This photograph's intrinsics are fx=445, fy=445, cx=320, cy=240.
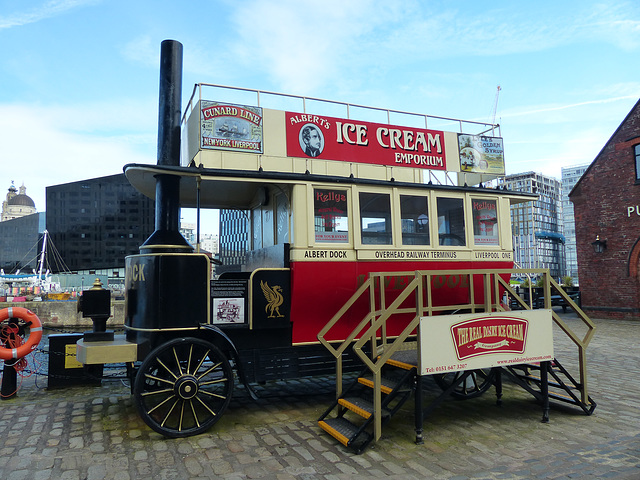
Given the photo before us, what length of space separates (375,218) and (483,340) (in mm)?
2247

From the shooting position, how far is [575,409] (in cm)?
614

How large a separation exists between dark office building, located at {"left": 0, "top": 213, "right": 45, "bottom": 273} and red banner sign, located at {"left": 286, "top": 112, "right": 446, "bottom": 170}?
87379 mm

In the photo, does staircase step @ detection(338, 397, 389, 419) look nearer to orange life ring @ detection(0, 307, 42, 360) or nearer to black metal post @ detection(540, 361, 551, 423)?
black metal post @ detection(540, 361, 551, 423)

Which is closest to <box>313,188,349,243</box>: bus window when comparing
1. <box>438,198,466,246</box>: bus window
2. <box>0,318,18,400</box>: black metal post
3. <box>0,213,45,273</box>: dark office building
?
<box>438,198,466,246</box>: bus window

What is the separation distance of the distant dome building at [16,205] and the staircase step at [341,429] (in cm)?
15136

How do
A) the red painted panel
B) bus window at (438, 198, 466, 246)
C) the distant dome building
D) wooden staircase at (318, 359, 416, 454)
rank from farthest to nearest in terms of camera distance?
the distant dome building < bus window at (438, 198, 466, 246) < the red painted panel < wooden staircase at (318, 359, 416, 454)

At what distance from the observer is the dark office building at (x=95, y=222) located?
65438 mm

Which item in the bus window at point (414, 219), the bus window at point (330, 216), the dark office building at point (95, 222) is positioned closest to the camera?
the bus window at point (330, 216)

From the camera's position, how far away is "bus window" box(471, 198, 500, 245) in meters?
7.28

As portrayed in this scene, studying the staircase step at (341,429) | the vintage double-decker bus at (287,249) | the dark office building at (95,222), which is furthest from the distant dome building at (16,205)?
the staircase step at (341,429)

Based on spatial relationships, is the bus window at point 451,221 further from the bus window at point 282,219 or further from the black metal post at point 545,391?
the bus window at point 282,219

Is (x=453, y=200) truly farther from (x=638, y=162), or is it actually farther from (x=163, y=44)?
(x=638, y=162)

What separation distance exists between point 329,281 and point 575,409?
3.83m

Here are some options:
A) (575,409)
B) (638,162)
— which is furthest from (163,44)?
(638,162)
